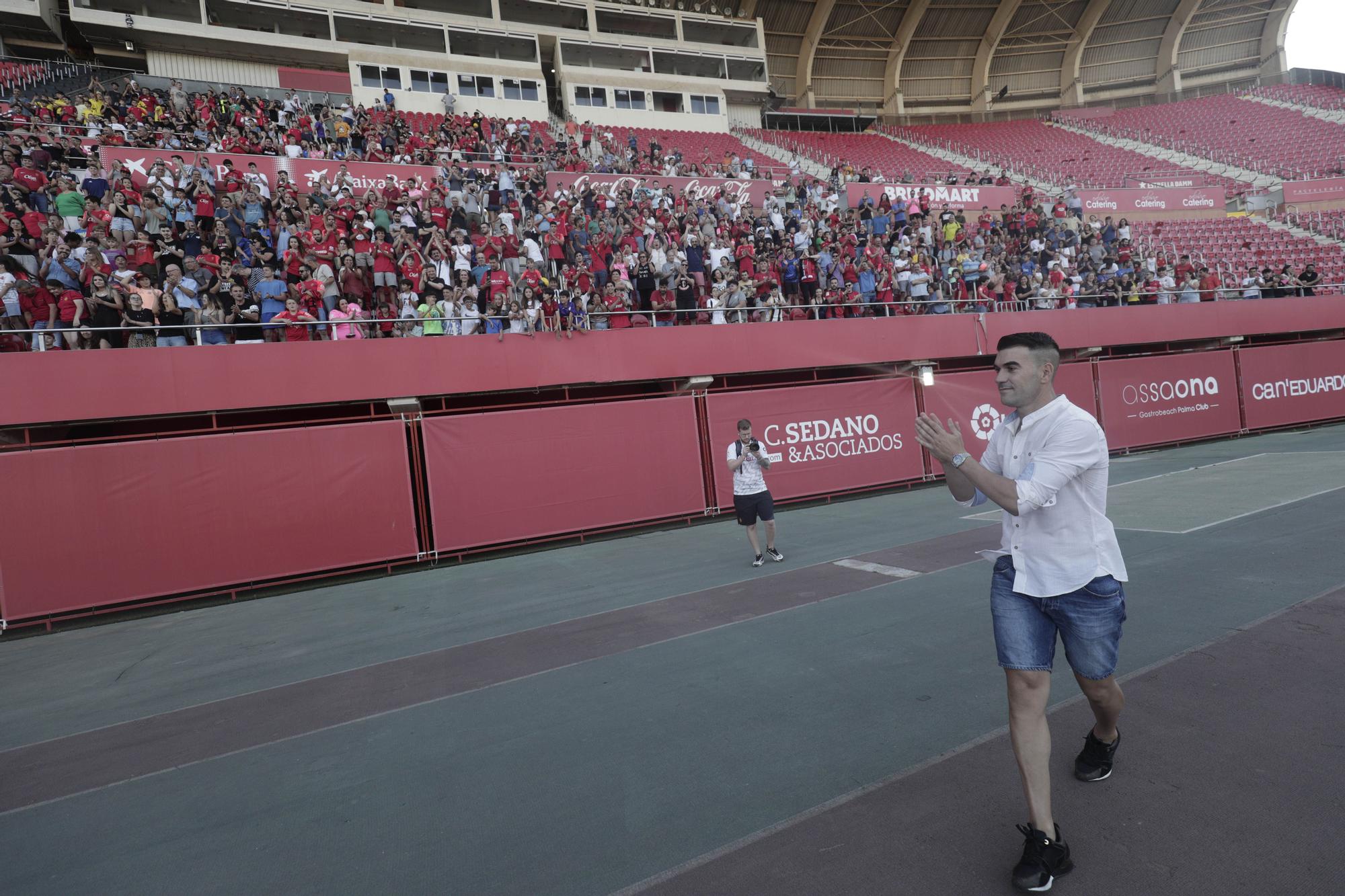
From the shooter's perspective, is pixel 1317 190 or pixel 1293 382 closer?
pixel 1293 382

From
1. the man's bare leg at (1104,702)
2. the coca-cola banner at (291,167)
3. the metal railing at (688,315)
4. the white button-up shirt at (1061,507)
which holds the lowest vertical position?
the man's bare leg at (1104,702)

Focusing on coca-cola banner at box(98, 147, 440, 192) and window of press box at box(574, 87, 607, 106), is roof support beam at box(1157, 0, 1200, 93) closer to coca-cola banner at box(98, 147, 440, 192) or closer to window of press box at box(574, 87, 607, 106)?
window of press box at box(574, 87, 607, 106)

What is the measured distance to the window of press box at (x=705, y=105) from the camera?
3441cm

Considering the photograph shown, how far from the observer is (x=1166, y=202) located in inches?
1171

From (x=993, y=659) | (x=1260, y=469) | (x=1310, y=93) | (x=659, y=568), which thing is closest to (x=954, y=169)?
(x=1310, y=93)

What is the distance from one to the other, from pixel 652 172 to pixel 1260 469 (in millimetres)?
16451

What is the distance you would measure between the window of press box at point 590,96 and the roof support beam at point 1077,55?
2897 cm

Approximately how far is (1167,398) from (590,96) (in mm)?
26025

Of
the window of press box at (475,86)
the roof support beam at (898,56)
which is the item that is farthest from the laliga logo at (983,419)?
the roof support beam at (898,56)

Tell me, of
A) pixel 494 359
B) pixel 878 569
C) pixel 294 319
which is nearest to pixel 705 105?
pixel 494 359

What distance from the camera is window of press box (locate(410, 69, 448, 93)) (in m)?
29.5

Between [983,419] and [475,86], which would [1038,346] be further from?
[475,86]

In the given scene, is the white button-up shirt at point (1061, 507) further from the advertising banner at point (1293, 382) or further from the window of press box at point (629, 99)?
the window of press box at point (629, 99)

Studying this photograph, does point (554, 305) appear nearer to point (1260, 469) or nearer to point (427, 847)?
point (427, 847)
